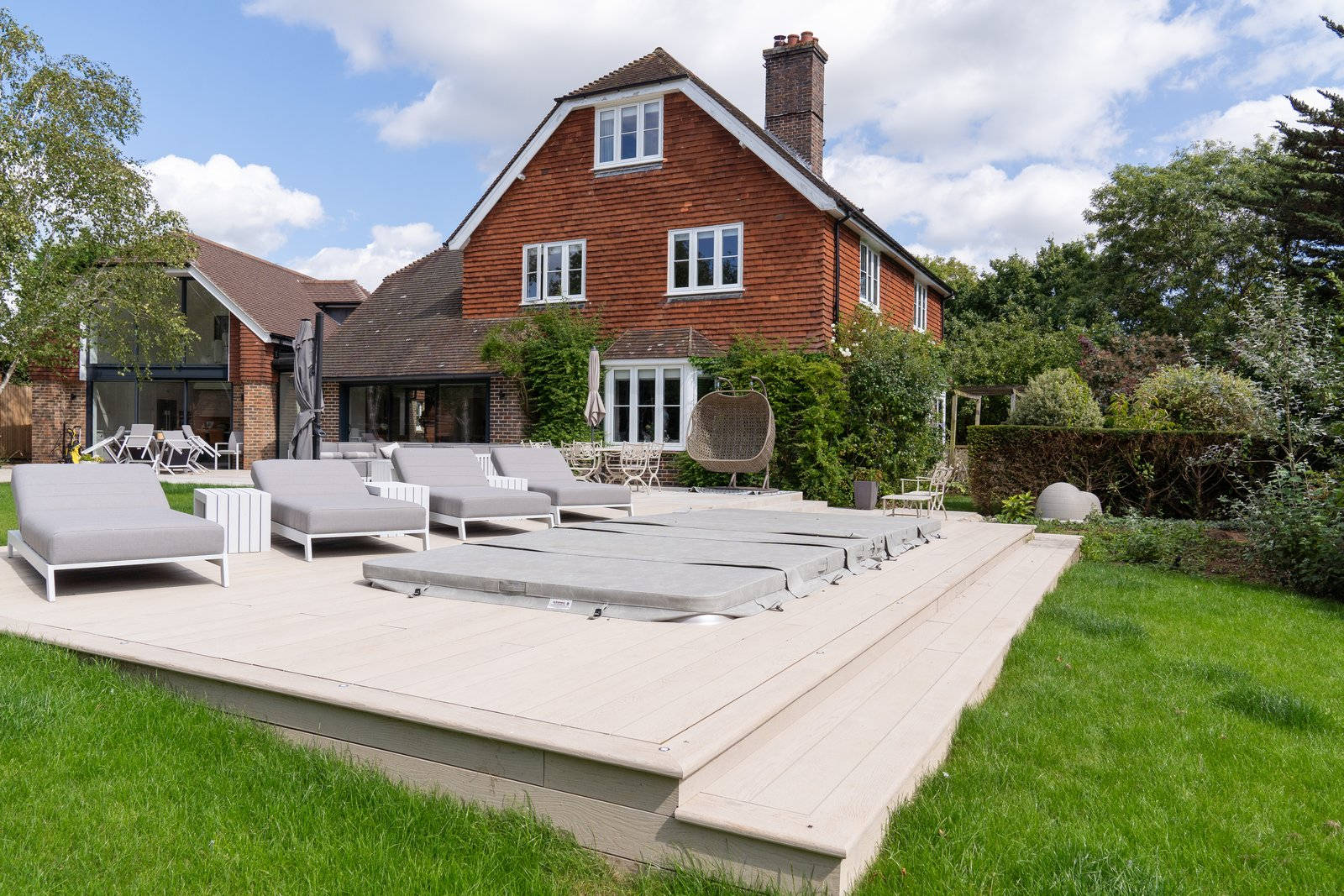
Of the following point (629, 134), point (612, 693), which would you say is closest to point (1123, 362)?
point (629, 134)

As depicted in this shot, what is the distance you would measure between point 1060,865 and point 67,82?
2057 cm

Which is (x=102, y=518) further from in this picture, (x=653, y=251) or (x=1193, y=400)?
(x=1193, y=400)

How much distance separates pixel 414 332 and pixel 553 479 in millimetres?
10355

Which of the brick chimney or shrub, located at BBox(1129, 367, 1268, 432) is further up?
the brick chimney

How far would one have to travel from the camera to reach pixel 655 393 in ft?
51.0

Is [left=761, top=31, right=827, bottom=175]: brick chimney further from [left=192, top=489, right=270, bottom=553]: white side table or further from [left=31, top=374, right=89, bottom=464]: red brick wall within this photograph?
[left=31, top=374, right=89, bottom=464]: red brick wall

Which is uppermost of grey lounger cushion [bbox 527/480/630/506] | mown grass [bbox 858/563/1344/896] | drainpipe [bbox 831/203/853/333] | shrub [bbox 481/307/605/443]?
Answer: drainpipe [bbox 831/203/853/333]

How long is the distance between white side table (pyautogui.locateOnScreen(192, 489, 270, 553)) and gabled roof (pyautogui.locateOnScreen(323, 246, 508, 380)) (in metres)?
9.95

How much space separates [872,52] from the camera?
57.0 feet

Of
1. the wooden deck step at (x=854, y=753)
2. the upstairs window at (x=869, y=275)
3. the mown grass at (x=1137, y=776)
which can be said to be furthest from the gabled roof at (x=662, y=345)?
the wooden deck step at (x=854, y=753)

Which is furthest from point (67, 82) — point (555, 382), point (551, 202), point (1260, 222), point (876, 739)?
point (1260, 222)

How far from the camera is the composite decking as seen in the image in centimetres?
236

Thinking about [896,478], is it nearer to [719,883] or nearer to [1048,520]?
[1048,520]

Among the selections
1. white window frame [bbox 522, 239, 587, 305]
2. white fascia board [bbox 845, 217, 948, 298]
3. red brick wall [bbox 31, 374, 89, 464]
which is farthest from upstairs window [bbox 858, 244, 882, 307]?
red brick wall [bbox 31, 374, 89, 464]
